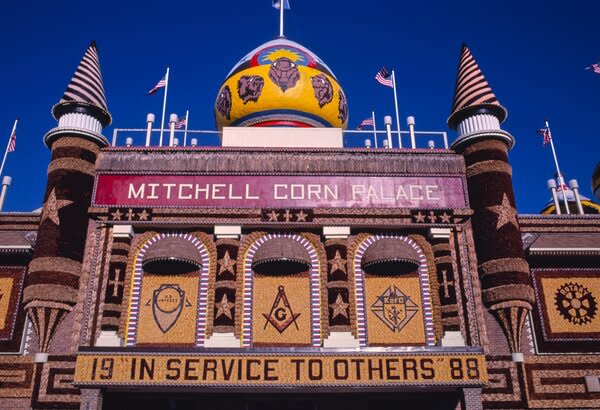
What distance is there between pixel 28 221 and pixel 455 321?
1595 centimetres

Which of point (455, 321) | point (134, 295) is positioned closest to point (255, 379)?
point (134, 295)

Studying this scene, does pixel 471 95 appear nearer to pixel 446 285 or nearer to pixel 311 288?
pixel 446 285

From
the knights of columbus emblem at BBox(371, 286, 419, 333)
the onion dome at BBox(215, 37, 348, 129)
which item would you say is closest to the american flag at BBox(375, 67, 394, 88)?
the onion dome at BBox(215, 37, 348, 129)

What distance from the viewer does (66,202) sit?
2130 cm

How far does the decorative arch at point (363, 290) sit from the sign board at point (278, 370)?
1.26 m

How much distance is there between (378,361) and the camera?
1905 cm

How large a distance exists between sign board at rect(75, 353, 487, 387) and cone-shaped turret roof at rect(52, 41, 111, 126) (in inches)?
376

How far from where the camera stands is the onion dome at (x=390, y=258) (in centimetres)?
2069

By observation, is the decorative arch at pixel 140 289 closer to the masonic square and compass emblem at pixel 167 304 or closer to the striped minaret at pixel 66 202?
the masonic square and compass emblem at pixel 167 304

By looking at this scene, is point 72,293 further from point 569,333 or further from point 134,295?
point 569,333

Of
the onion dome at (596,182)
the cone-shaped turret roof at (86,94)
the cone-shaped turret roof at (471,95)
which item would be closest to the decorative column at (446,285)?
the cone-shaped turret roof at (471,95)

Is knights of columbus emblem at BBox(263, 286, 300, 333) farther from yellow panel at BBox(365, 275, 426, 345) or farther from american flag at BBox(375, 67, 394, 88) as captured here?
american flag at BBox(375, 67, 394, 88)

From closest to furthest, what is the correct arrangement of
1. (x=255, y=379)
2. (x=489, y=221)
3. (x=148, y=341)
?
(x=255, y=379), (x=148, y=341), (x=489, y=221)

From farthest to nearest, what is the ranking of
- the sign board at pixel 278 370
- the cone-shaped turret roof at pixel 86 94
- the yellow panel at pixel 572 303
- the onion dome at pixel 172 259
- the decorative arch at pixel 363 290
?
the cone-shaped turret roof at pixel 86 94 < the yellow panel at pixel 572 303 < the onion dome at pixel 172 259 < the decorative arch at pixel 363 290 < the sign board at pixel 278 370
